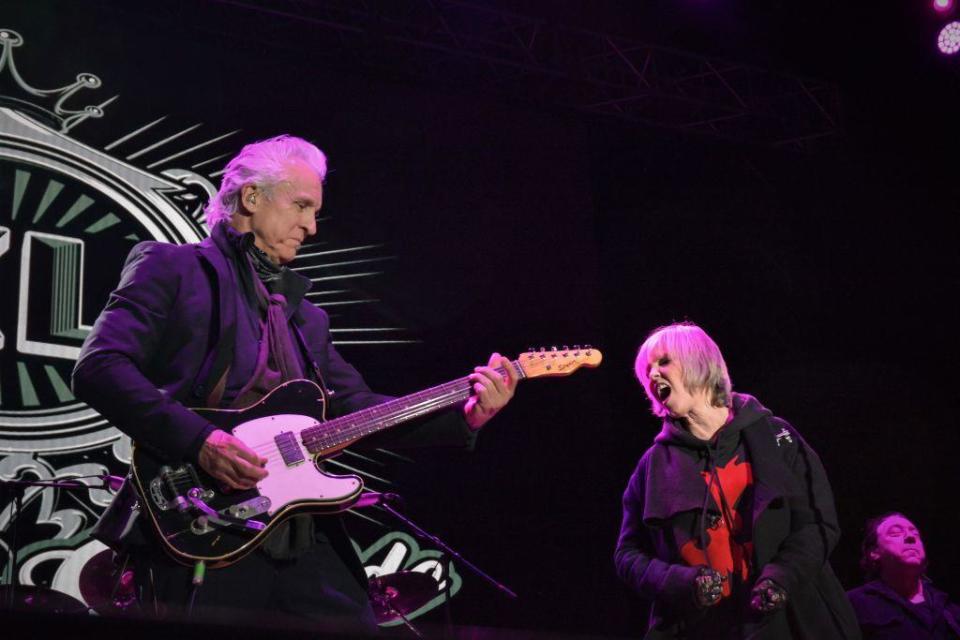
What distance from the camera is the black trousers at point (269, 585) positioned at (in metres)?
2.74

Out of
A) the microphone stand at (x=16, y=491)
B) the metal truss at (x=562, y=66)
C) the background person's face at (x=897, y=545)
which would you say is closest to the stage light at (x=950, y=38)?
the metal truss at (x=562, y=66)

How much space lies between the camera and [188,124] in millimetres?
5668

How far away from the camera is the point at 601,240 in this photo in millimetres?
7164

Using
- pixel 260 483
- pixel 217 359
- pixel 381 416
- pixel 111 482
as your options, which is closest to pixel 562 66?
pixel 111 482

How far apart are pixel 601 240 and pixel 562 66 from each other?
4.07 feet

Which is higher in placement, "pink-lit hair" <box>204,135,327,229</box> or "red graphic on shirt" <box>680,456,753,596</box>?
"pink-lit hair" <box>204,135,327,229</box>

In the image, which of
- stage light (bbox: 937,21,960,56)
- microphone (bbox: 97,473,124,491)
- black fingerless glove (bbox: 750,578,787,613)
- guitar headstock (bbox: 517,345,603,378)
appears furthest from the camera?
stage light (bbox: 937,21,960,56)

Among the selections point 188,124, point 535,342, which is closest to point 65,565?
point 188,124

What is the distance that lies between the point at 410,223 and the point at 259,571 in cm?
360

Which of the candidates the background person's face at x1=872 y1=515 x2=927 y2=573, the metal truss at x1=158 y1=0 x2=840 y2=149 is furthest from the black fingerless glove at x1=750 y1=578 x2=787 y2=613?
the metal truss at x1=158 y1=0 x2=840 y2=149

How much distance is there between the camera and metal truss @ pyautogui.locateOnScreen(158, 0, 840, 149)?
6379mm

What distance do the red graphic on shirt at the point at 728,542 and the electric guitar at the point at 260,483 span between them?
1.30 meters

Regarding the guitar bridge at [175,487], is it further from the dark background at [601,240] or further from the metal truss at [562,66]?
the metal truss at [562,66]

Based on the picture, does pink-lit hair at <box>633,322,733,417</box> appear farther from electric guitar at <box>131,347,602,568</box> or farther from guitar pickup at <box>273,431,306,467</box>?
guitar pickup at <box>273,431,306,467</box>
